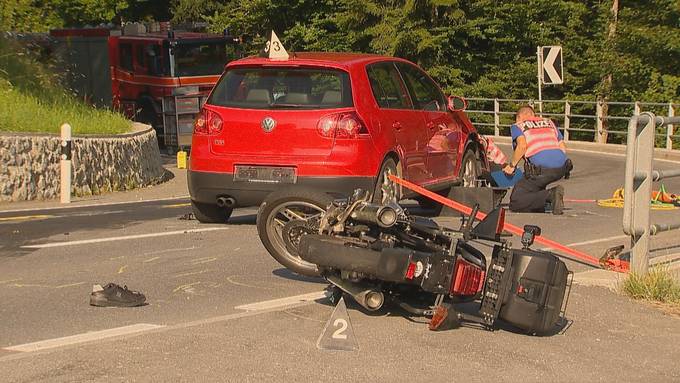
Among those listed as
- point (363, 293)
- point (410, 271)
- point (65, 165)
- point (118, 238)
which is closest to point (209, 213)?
point (118, 238)

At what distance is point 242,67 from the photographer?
11.4 meters

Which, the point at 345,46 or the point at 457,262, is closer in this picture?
the point at 457,262

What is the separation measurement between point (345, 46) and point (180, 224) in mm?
37736

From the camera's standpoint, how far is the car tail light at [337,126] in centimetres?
1090

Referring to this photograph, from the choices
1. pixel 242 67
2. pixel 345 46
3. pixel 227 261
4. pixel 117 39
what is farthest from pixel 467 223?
pixel 345 46

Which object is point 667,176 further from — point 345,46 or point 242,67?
point 345,46

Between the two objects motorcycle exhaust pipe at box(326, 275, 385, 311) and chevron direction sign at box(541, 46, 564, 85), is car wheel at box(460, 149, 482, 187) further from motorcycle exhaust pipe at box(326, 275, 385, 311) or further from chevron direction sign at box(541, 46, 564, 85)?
chevron direction sign at box(541, 46, 564, 85)

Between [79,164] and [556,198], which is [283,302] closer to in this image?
[556,198]

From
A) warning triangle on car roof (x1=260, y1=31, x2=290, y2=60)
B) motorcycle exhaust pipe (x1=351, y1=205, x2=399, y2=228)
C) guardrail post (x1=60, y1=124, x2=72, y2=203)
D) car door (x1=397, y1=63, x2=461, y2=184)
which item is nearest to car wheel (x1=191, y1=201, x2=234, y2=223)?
warning triangle on car roof (x1=260, y1=31, x2=290, y2=60)

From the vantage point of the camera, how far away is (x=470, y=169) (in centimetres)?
1403

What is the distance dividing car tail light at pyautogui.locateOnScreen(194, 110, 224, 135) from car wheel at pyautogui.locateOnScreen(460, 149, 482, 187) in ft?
11.6

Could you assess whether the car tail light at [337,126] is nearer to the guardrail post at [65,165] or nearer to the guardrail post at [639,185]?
the guardrail post at [639,185]

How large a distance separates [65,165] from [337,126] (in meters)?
6.56

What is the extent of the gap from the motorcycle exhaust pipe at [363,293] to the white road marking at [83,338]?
1084mm
